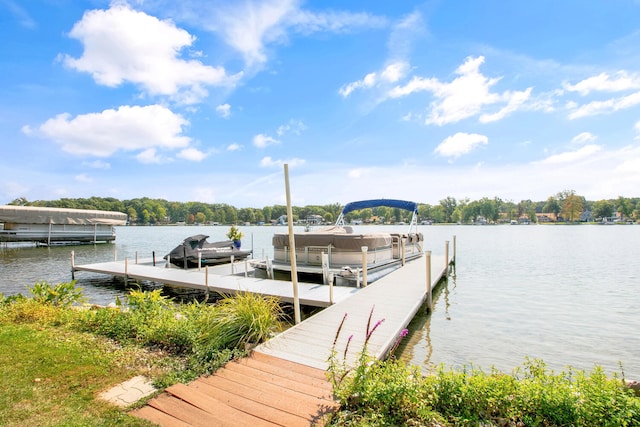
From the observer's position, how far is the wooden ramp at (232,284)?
936 cm

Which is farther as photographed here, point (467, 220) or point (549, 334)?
point (467, 220)

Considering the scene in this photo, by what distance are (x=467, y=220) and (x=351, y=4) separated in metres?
120

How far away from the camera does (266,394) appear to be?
3799 mm

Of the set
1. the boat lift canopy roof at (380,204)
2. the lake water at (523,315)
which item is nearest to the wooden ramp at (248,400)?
the lake water at (523,315)

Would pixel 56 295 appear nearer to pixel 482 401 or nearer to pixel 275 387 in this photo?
pixel 275 387

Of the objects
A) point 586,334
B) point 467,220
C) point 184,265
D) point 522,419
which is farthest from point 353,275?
point 467,220

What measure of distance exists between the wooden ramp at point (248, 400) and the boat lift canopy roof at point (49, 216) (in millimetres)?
39531

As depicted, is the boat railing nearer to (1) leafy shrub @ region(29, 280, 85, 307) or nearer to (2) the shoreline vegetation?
(1) leafy shrub @ region(29, 280, 85, 307)

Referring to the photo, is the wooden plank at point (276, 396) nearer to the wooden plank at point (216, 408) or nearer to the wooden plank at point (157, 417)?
the wooden plank at point (216, 408)

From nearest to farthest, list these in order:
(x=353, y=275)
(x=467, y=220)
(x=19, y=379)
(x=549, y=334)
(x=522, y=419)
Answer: (x=522, y=419)
(x=19, y=379)
(x=549, y=334)
(x=353, y=275)
(x=467, y=220)

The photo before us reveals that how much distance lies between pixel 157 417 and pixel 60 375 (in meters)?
1.95

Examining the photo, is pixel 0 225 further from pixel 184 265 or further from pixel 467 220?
pixel 467 220

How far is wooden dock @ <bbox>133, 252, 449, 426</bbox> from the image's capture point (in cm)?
333

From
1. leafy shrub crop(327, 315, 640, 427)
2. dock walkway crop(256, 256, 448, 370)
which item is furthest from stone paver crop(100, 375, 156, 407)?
leafy shrub crop(327, 315, 640, 427)
